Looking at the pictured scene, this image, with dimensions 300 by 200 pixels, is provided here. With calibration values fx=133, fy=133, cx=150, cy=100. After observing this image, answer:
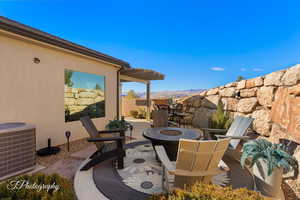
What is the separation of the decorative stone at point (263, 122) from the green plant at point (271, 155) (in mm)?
2014

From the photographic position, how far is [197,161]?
5.47 feet

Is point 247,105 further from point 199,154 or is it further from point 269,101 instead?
point 199,154

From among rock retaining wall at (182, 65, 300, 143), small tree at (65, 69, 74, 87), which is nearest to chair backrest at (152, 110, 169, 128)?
rock retaining wall at (182, 65, 300, 143)

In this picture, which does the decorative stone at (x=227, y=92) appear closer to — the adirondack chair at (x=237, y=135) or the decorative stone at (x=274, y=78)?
the decorative stone at (x=274, y=78)

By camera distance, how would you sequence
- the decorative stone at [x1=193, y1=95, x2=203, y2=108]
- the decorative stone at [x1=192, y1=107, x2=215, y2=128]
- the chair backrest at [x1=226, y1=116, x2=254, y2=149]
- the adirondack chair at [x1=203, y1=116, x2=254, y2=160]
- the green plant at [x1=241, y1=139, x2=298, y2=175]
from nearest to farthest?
the green plant at [x1=241, y1=139, x2=298, y2=175]
the adirondack chair at [x1=203, y1=116, x2=254, y2=160]
the chair backrest at [x1=226, y1=116, x2=254, y2=149]
the decorative stone at [x1=192, y1=107, x2=215, y2=128]
the decorative stone at [x1=193, y1=95, x2=203, y2=108]

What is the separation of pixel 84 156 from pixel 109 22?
7417 millimetres

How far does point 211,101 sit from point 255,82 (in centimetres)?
233

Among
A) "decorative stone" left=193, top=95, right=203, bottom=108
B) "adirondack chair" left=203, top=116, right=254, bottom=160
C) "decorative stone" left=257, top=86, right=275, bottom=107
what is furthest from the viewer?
"decorative stone" left=193, top=95, right=203, bottom=108

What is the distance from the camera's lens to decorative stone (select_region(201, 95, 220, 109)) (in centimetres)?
636

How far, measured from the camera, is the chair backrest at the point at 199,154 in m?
1.59

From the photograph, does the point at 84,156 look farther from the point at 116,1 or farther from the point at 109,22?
the point at 109,22

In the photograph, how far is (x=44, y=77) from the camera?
3846 millimetres

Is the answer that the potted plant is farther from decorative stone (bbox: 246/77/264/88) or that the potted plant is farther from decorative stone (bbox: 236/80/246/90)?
decorative stone (bbox: 236/80/246/90)

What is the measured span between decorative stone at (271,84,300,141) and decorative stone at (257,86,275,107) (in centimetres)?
30
